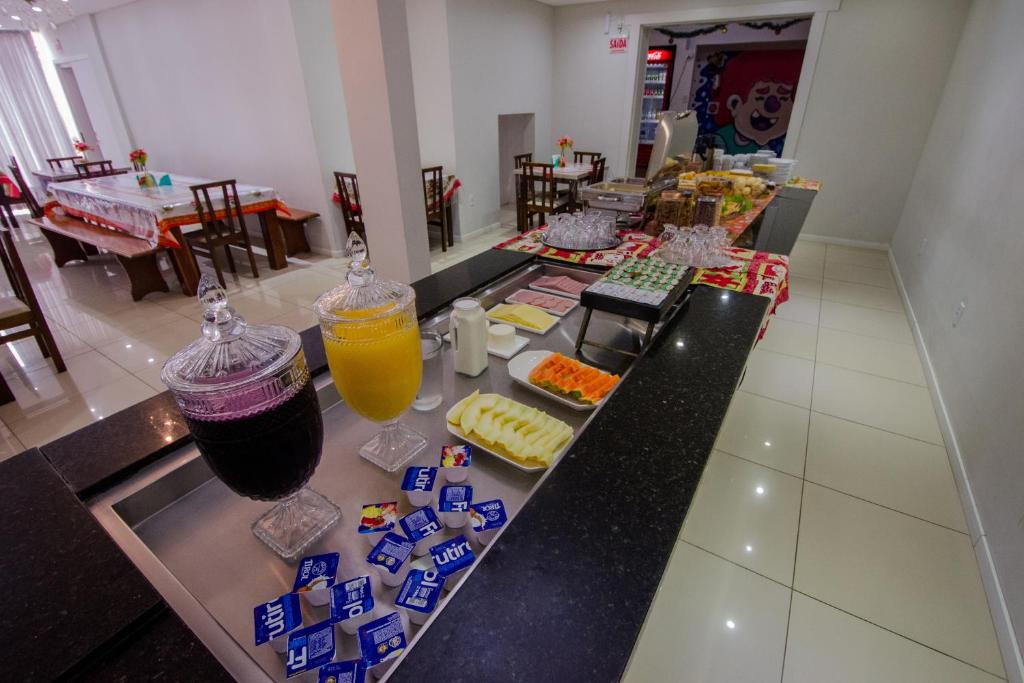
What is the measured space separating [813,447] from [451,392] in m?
1.85

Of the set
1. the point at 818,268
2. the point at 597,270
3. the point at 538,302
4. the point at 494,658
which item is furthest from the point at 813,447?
the point at 818,268

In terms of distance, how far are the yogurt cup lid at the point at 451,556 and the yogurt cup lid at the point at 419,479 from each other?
0.11 meters

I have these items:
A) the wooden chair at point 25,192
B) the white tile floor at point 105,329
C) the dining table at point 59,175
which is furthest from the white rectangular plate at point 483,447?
the wooden chair at point 25,192

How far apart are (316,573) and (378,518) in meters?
0.11

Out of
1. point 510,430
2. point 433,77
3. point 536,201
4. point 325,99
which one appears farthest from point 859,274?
point 325,99

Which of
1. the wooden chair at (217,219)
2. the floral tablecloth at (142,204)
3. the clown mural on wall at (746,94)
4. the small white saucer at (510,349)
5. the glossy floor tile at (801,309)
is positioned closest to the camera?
the small white saucer at (510,349)

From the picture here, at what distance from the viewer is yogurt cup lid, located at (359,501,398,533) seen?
0.67 m

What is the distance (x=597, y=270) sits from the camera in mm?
1623

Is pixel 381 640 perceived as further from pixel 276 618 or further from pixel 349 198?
pixel 349 198

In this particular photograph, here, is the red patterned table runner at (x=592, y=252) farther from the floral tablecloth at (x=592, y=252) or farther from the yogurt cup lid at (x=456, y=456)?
the yogurt cup lid at (x=456, y=456)

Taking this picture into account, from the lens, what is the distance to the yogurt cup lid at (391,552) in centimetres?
61

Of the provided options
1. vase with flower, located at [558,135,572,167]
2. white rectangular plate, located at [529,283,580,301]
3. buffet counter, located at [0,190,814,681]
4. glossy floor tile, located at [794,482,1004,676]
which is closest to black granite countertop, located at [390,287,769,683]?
buffet counter, located at [0,190,814,681]

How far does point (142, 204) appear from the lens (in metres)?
3.52

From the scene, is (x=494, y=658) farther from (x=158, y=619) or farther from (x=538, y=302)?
(x=538, y=302)
